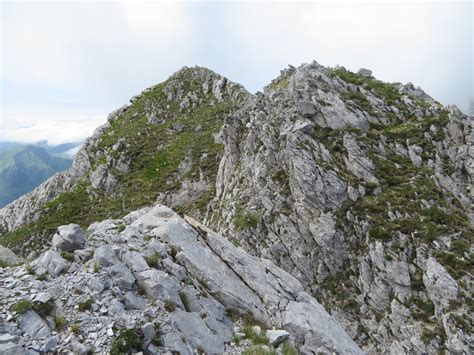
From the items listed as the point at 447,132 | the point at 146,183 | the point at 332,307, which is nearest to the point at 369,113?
the point at 447,132

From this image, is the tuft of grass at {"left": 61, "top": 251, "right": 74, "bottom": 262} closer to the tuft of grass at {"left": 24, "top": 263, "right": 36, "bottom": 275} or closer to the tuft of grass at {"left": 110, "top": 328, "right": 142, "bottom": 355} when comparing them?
the tuft of grass at {"left": 24, "top": 263, "right": 36, "bottom": 275}

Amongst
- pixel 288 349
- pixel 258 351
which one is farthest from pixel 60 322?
pixel 288 349

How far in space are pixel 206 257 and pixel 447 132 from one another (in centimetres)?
3170

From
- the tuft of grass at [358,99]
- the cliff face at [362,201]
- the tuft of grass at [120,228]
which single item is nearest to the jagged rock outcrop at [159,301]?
the tuft of grass at [120,228]

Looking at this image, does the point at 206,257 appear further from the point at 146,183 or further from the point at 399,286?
the point at 146,183

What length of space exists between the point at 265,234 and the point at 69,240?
19.6m

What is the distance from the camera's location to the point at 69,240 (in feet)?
37.5

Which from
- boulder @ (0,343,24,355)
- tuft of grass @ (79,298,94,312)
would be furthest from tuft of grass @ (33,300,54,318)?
boulder @ (0,343,24,355)

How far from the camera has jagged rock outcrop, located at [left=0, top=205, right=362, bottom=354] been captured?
8.47 metres

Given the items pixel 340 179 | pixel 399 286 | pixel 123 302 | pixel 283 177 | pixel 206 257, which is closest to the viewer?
pixel 123 302

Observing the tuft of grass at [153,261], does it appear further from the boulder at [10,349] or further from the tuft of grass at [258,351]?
the boulder at [10,349]

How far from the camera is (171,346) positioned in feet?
29.8

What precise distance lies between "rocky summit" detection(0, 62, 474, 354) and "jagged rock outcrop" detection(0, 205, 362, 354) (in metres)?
0.05

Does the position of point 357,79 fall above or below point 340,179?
above
